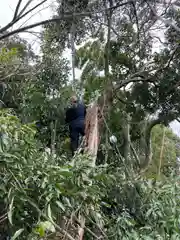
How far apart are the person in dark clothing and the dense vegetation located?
25cm

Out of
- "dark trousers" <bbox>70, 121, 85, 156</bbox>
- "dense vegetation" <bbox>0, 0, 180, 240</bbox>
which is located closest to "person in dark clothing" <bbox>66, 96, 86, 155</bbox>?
"dark trousers" <bbox>70, 121, 85, 156</bbox>

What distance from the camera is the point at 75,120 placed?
608 cm

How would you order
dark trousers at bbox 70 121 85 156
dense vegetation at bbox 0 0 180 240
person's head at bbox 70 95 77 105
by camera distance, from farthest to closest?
person's head at bbox 70 95 77 105
dark trousers at bbox 70 121 85 156
dense vegetation at bbox 0 0 180 240

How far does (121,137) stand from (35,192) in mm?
5615

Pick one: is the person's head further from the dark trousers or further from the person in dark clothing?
the dark trousers

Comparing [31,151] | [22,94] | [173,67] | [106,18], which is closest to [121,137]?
[173,67]

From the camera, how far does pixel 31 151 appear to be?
3541 millimetres

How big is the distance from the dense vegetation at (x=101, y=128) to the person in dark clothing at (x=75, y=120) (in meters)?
0.25

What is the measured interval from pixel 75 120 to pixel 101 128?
0.43 m

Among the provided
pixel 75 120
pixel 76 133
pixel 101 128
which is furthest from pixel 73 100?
pixel 101 128

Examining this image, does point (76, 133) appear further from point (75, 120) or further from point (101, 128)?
point (101, 128)

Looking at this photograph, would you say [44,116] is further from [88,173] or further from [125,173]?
[88,173]

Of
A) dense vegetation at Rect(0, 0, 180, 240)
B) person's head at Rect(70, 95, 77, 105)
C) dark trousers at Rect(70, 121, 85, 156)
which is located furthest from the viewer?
person's head at Rect(70, 95, 77, 105)

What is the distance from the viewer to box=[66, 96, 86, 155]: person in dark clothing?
603 cm
